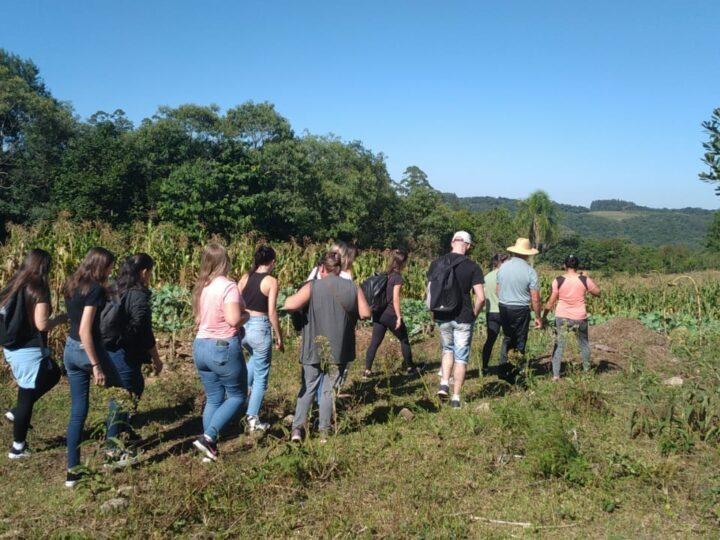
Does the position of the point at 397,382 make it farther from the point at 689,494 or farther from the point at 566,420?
the point at 689,494

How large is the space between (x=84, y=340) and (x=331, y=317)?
6.28ft

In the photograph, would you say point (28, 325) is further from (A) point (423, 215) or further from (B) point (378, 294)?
(A) point (423, 215)

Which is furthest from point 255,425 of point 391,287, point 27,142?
point 27,142

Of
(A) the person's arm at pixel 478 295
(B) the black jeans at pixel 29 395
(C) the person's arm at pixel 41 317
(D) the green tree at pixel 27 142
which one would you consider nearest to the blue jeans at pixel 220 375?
(C) the person's arm at pixel 41 317

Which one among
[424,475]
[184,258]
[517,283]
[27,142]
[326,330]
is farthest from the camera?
[27,142]

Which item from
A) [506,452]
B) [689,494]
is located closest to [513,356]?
[506,452]

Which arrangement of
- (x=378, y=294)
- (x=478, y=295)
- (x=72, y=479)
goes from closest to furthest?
(x=72, y=479) < (x=478, y=295) < (x=378, y=294)

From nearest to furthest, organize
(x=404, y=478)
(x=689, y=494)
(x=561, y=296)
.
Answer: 1. (x=689, y=494)
2. (x=404, y=478)
3. (x=561, y=296)

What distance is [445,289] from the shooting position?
5.80m

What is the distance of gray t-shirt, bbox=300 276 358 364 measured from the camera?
15.8 ft

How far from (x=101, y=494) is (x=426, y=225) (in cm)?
5254

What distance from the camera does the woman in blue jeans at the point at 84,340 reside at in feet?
13.8

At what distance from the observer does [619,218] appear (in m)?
152

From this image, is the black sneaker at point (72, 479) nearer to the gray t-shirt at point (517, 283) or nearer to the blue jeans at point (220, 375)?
the blue jeans at point (220, 375)
